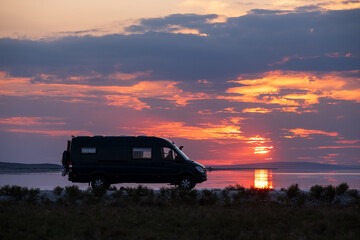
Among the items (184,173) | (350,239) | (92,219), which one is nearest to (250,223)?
(350,239)

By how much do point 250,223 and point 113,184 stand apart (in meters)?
12.0

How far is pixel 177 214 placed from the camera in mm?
18438

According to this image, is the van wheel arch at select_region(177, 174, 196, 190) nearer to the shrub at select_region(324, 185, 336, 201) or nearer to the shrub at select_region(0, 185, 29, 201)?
the shrub at select_region(324, 185, 336, 201)

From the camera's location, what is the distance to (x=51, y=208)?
20203 mm

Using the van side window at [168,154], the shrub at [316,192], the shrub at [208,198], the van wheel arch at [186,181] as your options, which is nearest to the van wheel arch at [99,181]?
the van side window at [168,154]

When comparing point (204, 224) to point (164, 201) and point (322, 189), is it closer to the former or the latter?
point (164, 201)

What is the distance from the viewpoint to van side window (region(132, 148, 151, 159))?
89.1ft

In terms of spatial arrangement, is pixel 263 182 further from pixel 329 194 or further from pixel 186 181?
pixel 329 194

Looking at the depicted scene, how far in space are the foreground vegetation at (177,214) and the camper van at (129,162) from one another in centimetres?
270

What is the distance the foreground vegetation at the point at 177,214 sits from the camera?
1609 cm

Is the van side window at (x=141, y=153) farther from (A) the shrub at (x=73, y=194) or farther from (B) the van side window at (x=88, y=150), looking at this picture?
(A) the shrub at (x=73, y=194)

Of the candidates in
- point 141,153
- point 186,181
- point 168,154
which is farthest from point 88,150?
point 186,181

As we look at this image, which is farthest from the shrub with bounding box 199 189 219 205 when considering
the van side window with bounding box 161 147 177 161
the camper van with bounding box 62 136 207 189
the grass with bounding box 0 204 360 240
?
the van side window with bounding box 161 147 177 161

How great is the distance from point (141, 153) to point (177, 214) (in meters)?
9.13
